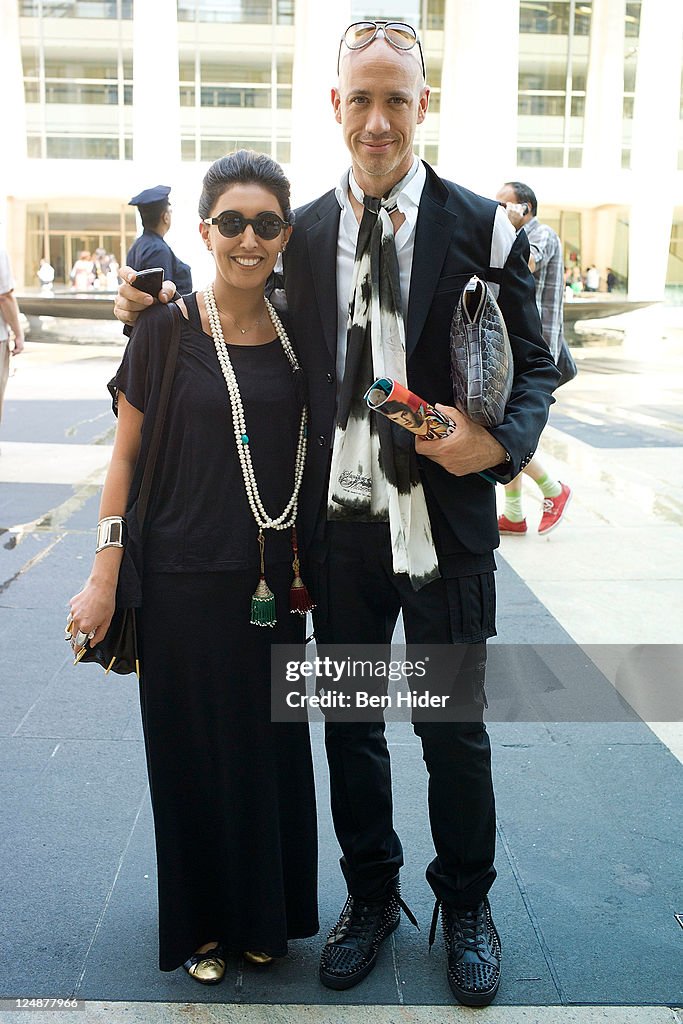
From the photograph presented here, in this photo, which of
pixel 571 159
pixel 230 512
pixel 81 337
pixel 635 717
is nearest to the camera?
pixel 230 512

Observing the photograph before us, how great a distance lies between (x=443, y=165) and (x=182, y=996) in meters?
35.6

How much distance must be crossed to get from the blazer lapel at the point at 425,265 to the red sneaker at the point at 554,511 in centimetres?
445

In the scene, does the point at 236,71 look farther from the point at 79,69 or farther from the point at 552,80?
the point at 552,80

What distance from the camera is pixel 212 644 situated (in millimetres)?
2498

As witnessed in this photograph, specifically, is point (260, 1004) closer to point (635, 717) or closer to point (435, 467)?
point (435, 467)

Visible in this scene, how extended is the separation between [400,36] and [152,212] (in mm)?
5235

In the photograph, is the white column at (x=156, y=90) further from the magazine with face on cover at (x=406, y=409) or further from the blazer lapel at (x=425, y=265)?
the magazine with face on cover at (x=406, y=409)

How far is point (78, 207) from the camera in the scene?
129 ft

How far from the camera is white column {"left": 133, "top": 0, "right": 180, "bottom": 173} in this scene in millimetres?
32250

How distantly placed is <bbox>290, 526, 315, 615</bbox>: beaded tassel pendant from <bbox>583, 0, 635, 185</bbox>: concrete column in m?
39.0

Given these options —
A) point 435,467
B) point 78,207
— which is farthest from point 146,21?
point 435,467

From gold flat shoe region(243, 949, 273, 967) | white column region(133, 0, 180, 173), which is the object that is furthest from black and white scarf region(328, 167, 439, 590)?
white column region(133, 0, 180, 173)

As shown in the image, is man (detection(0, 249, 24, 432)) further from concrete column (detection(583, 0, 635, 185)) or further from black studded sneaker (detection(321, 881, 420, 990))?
concrete column (detection(583, 0, 635, 185))

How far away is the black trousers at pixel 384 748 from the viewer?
2.56 metres
